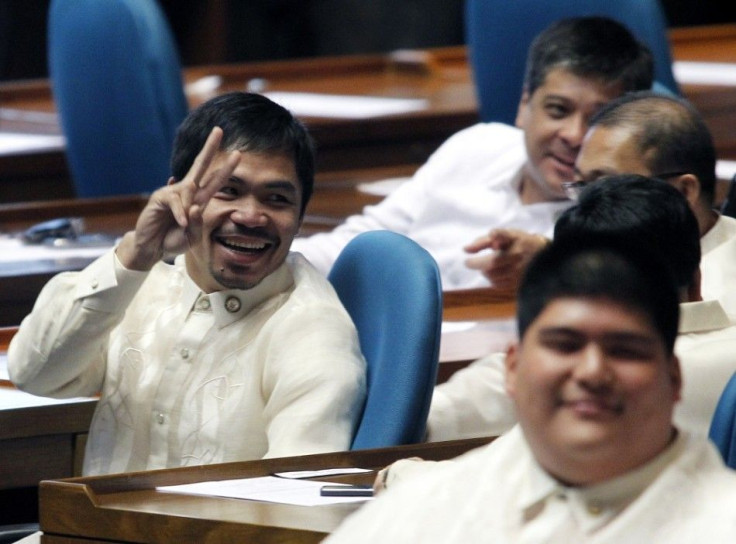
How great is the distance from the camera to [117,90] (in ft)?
12.1

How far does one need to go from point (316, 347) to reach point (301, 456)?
0.65ft

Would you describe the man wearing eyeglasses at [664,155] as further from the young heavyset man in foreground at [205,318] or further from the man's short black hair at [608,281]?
the man's short black hair at [608,281]

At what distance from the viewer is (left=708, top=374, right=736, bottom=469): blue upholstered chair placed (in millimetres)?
1576

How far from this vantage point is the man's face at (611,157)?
2262 millimetres

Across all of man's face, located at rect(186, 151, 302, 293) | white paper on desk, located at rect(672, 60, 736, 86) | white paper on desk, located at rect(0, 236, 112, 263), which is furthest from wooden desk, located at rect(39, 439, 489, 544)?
white paper on desk, located at rect(672, 60, 736, 86)

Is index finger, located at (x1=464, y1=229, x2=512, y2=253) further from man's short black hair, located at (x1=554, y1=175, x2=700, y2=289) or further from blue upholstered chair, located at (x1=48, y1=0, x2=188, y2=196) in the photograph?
blue upholstered chair, located at (x1=48, y1=0, x2=188, y2=196)

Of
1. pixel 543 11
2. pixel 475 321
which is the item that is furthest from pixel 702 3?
pixel 475 321

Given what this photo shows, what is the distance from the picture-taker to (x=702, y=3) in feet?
20.9

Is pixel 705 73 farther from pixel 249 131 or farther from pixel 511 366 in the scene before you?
pixel 511 366

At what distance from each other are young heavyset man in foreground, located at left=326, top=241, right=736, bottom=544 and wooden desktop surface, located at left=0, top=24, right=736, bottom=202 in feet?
8.04

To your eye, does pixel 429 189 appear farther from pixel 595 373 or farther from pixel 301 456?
pixel 595 373

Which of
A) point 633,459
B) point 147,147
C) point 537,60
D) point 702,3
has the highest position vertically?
point 633,459

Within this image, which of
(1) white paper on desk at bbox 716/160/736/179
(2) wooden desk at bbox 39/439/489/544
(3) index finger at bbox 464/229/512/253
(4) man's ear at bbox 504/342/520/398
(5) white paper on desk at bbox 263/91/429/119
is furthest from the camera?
(5) white paper on desk at bbox 263/91/429/119

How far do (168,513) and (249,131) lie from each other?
0.70 metres
